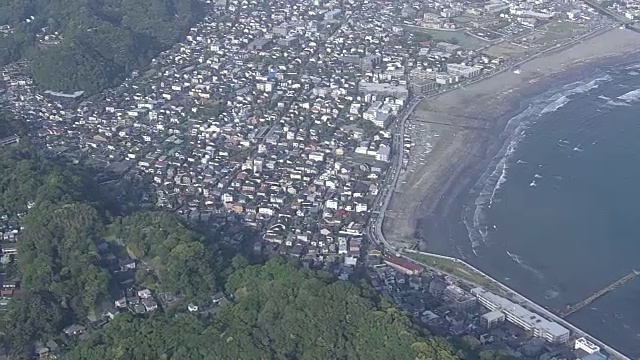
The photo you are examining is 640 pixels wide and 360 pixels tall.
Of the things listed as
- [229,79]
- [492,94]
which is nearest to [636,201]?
[492,94]

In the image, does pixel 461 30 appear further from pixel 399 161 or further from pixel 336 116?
pixel 399 161

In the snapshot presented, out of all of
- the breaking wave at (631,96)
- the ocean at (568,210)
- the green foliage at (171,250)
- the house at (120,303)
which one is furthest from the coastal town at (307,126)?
the breaking wave at (631,96)

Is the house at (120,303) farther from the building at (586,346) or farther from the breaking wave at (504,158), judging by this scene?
the building at (586,346)

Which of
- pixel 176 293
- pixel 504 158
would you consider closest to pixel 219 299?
→ pixel 176 293

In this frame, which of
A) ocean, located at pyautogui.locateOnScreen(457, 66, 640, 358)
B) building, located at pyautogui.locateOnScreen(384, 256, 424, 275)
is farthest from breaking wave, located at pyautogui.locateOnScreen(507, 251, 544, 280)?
building, located at pyautogui.locateOnScreen(384, 256, 424, 275)

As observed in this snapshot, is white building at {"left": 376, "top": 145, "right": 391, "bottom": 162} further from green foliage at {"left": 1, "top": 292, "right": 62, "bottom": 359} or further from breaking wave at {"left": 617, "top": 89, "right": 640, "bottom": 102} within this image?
green foliage at {"left": 1, "top": 292, "right": 62, "bottom": 359}

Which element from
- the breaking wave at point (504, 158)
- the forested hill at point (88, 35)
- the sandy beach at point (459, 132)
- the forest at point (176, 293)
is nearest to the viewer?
the forest at point (176, 293)

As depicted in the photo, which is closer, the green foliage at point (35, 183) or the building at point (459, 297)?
the building at point (459, 297)
